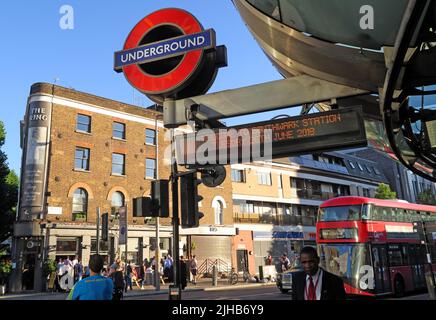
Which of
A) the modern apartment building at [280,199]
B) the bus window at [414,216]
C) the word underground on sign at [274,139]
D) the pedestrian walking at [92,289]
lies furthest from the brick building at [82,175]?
the pedestrian walking at [92,289]

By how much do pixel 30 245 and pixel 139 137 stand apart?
11.1 meters

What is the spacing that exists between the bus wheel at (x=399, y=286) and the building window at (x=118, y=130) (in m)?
20.8

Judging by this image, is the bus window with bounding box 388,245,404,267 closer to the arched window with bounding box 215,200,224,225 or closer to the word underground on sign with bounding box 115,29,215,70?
the word underground on sign with bounding box 115,29,215,70

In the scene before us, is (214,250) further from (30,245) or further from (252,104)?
(252,104)

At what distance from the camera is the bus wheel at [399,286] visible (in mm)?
18094

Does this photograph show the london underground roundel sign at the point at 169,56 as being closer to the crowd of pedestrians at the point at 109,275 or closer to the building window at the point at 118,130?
the crowd of pedestrians at the point at 109,275

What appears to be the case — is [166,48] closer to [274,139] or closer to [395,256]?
[274,139]

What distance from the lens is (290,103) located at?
20.3 ft

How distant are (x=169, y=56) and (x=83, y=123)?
939 inches

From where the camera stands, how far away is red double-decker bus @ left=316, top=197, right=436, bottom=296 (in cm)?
1677

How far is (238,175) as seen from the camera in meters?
39.9

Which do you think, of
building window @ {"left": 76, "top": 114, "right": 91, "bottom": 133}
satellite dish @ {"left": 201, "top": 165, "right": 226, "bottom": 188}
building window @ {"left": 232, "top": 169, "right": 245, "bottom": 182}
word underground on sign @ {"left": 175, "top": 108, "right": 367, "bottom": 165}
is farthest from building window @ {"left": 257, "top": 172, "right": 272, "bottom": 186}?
word underground on sign @ {"left": 175, "top": 108, "right": 367, "bottom": 165}

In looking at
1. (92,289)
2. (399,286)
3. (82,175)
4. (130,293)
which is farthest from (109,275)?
(82,175)

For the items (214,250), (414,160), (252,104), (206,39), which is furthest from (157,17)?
(214,250)
